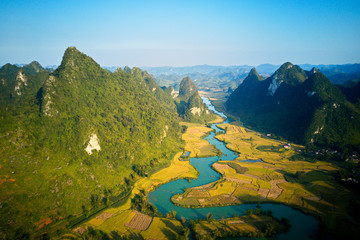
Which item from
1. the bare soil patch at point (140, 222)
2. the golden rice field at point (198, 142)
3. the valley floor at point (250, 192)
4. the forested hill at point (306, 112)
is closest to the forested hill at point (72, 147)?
the golden rice field at point (198, 142)

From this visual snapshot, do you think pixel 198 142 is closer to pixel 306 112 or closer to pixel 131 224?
pixel 306 112

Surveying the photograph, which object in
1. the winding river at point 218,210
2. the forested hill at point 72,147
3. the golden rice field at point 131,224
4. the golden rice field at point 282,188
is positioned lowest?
the golden rice field at point 131,224

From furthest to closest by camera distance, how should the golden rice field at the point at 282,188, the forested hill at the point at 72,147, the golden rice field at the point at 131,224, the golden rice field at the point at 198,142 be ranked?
the golden rice field at the point at 198,142 < the golden rice field at the point at 282,188 < the forested hill at the point at 72,147 < the golden rice field at the point at 131,224

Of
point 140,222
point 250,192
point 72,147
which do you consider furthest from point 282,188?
point 72,147

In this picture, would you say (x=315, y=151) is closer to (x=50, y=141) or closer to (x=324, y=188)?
(x=324, y=188)

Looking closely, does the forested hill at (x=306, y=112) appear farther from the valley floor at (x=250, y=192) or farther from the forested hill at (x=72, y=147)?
the forested hill at (x=72, y=147)

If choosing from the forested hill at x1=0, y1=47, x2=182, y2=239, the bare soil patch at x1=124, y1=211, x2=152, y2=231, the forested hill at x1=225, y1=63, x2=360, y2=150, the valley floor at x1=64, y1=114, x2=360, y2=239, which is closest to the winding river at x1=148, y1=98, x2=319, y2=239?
the valley floor at x1=64, y1=114, x2=360, y2=239
